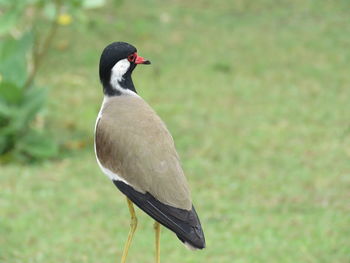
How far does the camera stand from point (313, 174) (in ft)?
22.5

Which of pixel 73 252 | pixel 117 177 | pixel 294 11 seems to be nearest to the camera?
pixel 117 177

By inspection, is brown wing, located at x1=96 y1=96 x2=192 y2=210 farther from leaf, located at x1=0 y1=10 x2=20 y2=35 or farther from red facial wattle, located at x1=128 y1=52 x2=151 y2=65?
leaf, located at x1=0 y1=10 x2=20 y2=35

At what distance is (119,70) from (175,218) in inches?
21.7

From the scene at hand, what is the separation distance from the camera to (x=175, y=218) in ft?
8.54

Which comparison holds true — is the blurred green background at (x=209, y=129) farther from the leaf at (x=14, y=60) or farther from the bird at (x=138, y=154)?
the bird at (x=138, y=154)

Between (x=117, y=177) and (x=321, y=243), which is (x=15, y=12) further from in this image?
(x=117, y=177)

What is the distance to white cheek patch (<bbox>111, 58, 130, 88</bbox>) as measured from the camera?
2709 mm

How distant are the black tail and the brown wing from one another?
0.06ft

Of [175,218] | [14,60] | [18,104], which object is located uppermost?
[175,218]

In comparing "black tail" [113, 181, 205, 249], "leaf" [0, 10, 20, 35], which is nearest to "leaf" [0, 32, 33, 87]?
"leaf" [0, 10, 20, 35]

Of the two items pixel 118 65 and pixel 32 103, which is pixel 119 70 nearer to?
pixel 118 65

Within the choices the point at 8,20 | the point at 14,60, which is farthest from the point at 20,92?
the point at 8,20

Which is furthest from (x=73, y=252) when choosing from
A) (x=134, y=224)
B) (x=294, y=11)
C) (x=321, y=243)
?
(x=294, y=11)

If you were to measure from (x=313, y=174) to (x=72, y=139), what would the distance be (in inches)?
94.3
